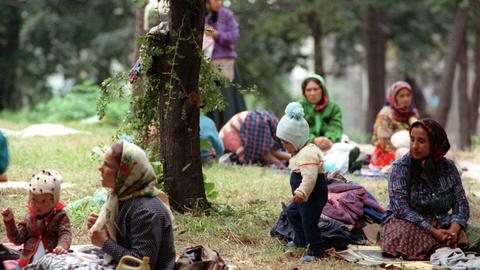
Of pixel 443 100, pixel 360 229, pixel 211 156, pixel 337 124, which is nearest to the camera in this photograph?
pixel 360 229

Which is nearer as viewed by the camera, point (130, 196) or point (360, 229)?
point (130, 196)

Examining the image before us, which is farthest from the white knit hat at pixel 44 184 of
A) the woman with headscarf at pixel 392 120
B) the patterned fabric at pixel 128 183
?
the woman with headscarf at pixel 392 120

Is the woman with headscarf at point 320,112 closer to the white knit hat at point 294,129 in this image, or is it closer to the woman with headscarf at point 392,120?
the woman with headscarf at point 392,120

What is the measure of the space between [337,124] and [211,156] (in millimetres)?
1761

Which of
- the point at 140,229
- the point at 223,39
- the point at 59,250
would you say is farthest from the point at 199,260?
the point at 223,39

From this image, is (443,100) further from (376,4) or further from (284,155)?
(284,155)

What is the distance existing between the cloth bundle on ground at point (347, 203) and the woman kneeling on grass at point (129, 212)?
88.5 inches

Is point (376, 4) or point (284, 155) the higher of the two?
point (376, 4)

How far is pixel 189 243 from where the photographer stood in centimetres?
620

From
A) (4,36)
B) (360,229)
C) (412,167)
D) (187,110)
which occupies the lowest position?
(360,229)

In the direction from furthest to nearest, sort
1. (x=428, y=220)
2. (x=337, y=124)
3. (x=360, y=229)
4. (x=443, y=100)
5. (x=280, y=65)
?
(x=280, y=65)
(x=443, y=100)
(x=337, y=124)
(x=360, y=229)
(x=428, y=220)

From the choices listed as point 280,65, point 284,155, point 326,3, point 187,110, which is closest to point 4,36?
point 280,65

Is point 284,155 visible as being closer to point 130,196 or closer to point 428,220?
point 428,220

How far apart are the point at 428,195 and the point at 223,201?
226 centimetres
